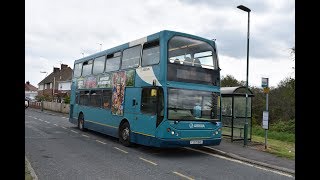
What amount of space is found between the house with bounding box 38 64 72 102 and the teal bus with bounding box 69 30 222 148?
58.8 metres

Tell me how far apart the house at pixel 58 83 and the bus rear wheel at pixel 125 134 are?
58.4m

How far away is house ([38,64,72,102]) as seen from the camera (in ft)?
234

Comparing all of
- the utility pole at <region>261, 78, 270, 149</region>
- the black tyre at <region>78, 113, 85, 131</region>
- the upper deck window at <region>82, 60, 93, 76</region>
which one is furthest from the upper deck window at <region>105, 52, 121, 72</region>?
the utility pole at <region>261, 78, 270, 149</region>

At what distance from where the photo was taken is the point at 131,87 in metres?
13.2

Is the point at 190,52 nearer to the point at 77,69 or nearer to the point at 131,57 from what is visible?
the point at 131,57

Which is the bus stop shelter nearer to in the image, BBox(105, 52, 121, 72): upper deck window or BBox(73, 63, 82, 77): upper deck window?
BBox(105, 52, 121, 72): upper deck window

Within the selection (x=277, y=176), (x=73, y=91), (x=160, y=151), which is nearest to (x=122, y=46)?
(x=160, y=151)

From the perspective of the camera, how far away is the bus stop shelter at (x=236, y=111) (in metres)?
14.8

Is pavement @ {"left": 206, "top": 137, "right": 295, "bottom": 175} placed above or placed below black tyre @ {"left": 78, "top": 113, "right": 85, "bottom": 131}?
below

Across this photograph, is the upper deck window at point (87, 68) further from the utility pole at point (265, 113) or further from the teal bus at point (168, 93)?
the utility pole at point (265, 113)

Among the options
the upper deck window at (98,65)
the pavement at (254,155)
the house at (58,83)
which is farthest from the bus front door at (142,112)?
the house at (58,83)
